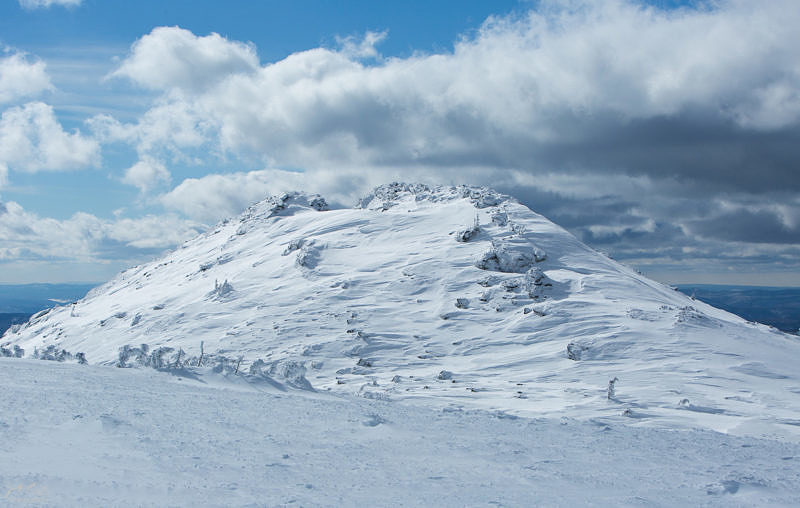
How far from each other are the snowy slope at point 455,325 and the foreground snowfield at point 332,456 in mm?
4224

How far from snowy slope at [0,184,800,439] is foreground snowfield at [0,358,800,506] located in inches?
166

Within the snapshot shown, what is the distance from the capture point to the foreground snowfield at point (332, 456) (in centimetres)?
560

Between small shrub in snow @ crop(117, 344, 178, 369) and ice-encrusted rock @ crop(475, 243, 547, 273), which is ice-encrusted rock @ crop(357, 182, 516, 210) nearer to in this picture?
ice-encrusted rock @ crop(475, 243, 547, 273)

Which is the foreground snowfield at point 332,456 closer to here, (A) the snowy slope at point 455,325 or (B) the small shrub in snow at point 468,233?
(A) the snowy slope at point 455,325

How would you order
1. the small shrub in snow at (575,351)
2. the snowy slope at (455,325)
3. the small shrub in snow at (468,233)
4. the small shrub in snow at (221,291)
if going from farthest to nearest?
the small shrub in snow at (468,233), the small shrub in snow at (221,291), the small shrub in snow at (575,351), the snowy slope at (455,325)

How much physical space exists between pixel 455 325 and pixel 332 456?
17233mm

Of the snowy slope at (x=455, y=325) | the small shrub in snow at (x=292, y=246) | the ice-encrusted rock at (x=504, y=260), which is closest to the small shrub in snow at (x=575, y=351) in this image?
the snowy slope at (x=455, y=325)

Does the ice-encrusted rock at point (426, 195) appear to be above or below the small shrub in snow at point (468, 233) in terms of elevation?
above

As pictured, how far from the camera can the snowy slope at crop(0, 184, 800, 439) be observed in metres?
15.6

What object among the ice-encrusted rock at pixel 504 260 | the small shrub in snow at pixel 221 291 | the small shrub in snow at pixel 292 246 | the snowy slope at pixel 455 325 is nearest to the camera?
the snowy slope at pixel 455 325

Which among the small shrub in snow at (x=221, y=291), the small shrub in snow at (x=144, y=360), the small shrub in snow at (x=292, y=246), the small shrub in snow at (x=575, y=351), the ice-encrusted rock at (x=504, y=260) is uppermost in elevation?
the small shrub in snow at (x=292, y=246)

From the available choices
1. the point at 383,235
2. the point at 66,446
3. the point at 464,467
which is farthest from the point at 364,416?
the point at 383,235

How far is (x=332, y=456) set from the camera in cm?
694

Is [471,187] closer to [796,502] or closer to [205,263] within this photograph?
[205,263]
